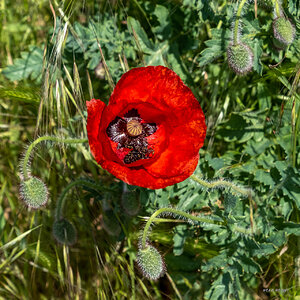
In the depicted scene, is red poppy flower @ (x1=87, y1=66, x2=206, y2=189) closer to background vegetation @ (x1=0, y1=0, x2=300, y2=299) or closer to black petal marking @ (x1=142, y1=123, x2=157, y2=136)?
black petal marking @ (x1=142, y1=123, x2=157, y2=136)

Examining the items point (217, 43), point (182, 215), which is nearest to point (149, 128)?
point (182, 215)

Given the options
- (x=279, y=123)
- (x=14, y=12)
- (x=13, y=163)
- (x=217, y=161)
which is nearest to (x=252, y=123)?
(x=279, y=123)

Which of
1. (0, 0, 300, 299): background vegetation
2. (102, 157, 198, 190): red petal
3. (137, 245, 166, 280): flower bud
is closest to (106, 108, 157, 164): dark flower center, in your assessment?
(0, 0, 300, 299): background vegetation

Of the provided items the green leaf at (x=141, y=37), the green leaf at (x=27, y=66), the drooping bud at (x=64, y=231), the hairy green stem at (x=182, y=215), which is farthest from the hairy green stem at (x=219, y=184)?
the green leaf at (x=27, y=66)

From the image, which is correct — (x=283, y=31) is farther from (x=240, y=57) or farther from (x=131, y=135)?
(x=131, y=135)

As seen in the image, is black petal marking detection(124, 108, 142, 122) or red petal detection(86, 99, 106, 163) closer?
red petal detection(86, 99, 106, 163)

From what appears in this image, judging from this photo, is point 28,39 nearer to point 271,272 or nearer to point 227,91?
point 227,91
